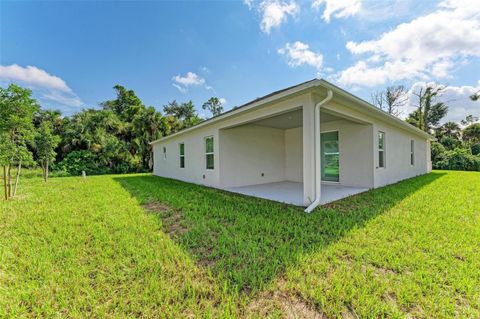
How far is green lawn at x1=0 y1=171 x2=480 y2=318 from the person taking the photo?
1.80 m

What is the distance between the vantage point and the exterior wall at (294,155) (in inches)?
360

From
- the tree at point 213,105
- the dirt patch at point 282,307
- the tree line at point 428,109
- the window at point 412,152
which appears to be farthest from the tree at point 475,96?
the tree at point 213,105

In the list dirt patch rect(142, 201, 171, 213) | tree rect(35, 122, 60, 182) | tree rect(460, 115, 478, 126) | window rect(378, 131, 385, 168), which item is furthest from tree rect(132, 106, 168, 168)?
tree rect(460, 115, 478, 126)

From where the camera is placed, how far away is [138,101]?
23.5m

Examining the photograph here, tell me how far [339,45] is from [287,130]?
4.22 meters

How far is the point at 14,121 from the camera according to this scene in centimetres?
545

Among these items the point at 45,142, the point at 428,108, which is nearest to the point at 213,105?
the point at 45,142

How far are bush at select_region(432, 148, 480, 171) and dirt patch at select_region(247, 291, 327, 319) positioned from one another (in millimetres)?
20565

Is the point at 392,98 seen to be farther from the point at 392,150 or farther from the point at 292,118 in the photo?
the point at 292,118

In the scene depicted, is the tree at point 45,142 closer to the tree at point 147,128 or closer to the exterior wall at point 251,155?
the tree at point 147,128

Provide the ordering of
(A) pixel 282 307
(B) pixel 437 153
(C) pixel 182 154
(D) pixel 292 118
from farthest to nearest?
(B) pixel 437 153, (C) pixel 182 154, (D) pixel 292 118, (A) pixel 282 307

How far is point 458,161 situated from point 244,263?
20968 millimetres

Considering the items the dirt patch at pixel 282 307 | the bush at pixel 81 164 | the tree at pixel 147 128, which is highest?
the tree at pixel 147 128

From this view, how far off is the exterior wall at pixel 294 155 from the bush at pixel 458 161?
48.8 feet
